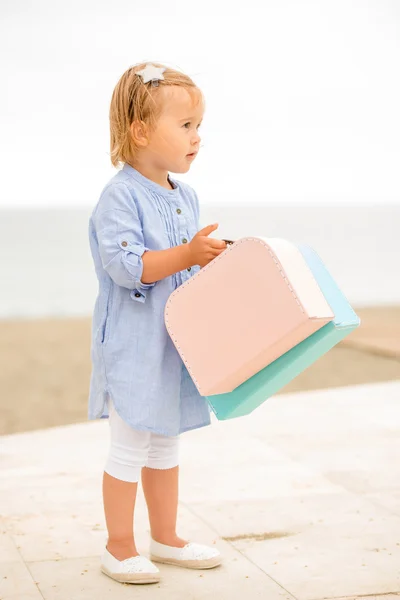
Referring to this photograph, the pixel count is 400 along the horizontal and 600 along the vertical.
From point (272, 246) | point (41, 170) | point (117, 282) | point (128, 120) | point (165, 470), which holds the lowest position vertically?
point (41, 170)

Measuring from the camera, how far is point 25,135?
34.8ft

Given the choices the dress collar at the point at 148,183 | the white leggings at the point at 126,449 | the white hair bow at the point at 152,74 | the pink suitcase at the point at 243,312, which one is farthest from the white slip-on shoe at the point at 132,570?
the white hair bow at the point at 152,74

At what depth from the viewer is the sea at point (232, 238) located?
9.38m

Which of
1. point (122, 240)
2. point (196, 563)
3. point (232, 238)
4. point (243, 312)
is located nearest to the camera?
point (243, 312)

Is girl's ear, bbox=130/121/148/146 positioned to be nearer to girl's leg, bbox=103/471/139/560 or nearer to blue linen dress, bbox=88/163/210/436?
blue linen dress, bbox=88/163/210/436

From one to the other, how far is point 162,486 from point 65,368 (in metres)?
2.89

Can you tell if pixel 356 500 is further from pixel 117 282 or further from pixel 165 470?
pixel 117 282

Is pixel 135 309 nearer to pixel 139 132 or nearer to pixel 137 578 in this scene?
pixel 139 132

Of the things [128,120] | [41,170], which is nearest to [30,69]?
[41,170]

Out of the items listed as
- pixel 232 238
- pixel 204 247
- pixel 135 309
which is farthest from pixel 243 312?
pixel 232 238

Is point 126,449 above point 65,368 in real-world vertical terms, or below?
above

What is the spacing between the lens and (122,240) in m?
1.61

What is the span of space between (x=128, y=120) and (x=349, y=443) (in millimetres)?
1322

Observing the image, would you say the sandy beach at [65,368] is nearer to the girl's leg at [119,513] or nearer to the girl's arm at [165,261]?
the girl's leg at [119,513]
